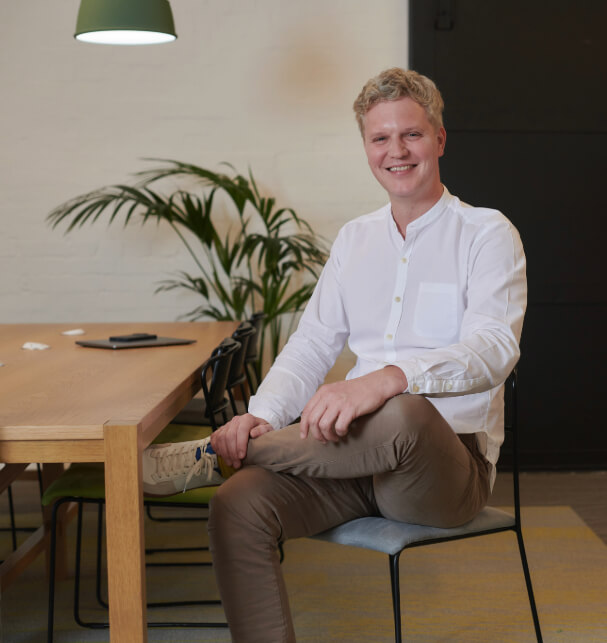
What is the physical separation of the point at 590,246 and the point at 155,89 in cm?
217

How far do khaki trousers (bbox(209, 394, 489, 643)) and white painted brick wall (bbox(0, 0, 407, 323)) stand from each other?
8.47 feet

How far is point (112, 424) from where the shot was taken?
5.37 feet

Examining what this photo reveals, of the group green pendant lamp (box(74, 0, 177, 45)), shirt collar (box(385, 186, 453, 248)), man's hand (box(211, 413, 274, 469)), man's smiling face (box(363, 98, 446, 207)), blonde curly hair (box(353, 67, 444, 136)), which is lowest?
man's hand (box(211, 413, 274, 469))

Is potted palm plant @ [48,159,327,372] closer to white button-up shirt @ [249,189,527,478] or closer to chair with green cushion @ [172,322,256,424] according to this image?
chair with green cushion @ [172,322,256,424]

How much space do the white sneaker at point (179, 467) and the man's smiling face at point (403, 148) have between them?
788 millimetres

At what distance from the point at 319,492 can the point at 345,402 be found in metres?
0.32

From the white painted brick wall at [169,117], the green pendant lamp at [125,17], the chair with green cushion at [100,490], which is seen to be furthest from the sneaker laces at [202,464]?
the white painted brick wall at [169,117]

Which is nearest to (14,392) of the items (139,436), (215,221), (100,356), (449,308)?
(139,436)

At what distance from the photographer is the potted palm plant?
3.95 m

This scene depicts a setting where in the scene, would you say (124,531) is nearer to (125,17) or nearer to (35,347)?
(35,347)

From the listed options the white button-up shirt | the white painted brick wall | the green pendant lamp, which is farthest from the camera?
the white painted brick wall

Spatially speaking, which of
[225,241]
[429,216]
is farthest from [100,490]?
[225,241]

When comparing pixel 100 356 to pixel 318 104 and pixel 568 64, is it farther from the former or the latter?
pixel 568 64

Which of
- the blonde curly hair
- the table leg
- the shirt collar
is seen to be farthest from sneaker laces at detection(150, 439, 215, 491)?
the blonde curly hair
